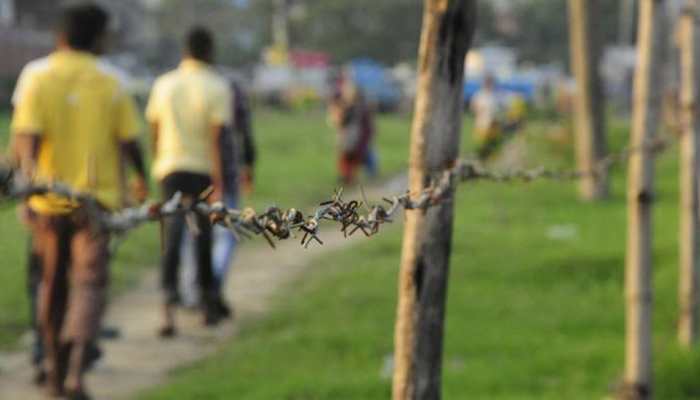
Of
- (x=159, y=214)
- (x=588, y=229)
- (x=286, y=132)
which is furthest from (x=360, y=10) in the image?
(x=159, y=214)

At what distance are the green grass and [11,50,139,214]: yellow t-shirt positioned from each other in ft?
3.55

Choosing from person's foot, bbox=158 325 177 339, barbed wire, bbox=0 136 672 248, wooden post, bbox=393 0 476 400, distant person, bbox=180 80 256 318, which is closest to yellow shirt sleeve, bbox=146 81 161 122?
distant person, bbox=180 80 256 318

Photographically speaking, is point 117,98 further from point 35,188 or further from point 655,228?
point 655,228

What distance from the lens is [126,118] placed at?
6.62m

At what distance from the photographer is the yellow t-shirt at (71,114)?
6367 mm

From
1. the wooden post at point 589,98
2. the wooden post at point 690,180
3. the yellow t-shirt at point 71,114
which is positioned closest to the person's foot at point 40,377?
the yellow t-shirt at point 71,114

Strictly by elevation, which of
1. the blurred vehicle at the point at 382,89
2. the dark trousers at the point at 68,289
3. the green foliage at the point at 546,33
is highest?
the green foliage at the point at 546,33

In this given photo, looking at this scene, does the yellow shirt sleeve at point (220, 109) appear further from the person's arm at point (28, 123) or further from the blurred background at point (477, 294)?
the person's arm at point (28, 123)

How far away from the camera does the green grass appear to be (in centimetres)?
680

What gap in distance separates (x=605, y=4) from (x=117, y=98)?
217 feet

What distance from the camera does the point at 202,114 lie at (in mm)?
8219

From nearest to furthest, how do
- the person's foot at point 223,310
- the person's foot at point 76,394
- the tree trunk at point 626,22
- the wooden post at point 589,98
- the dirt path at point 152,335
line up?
1. the person's foot at point 76,394
2. the dirt path at point 152,335
3. the person's foot at point 223,310
4. the wooden post at point 589,98
5. the tree trunk at point 626,22

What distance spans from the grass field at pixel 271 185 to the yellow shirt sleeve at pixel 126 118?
87 centimetres

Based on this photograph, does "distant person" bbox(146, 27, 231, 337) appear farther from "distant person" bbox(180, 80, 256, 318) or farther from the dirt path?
the dirt path
